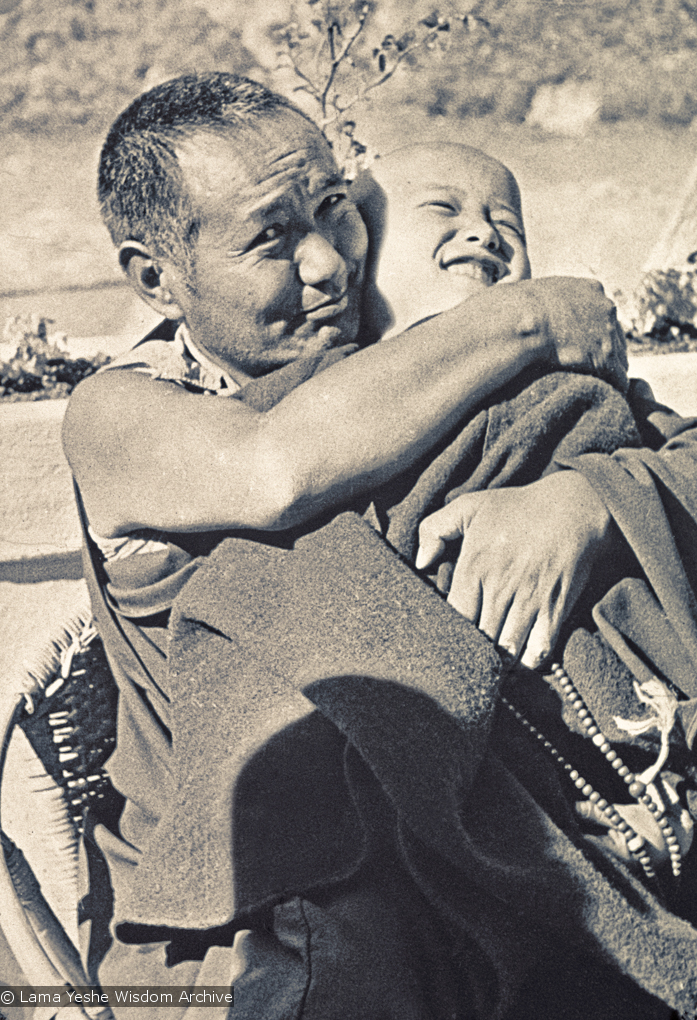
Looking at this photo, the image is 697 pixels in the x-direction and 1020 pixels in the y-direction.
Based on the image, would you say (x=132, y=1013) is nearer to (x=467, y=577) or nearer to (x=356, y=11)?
(x=467, y=577)

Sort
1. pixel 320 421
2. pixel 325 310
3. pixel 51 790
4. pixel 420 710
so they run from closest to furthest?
pixel 420 710
pixel 320 421
pixel 325 310
pixel 51 790

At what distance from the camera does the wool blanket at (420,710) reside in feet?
5.42

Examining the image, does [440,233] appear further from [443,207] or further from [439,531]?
[439,531]

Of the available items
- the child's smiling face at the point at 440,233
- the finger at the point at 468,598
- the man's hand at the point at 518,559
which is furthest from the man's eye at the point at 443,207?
the finger at the point at 468,598

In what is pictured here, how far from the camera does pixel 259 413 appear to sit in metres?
1.87

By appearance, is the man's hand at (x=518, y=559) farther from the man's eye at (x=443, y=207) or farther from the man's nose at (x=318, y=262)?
the man's eye at (x=443, y=207)

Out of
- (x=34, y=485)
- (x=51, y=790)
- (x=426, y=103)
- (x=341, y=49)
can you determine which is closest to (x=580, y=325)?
(x=426, y=103)

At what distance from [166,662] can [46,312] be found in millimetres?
1104

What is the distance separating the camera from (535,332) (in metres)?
1.88

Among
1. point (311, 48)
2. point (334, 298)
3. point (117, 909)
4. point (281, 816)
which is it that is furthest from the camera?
point (311, 48)

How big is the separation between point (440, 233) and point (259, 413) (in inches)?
23.3

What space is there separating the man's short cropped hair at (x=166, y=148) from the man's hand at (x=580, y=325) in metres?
0.66

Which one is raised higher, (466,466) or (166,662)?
(466,466)

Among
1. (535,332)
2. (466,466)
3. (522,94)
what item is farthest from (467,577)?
(522,94)
